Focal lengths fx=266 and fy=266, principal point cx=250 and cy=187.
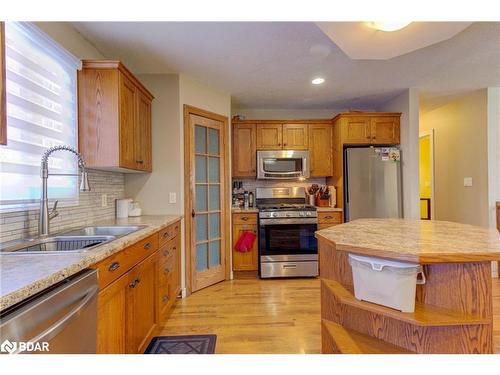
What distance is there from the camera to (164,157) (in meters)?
2.91

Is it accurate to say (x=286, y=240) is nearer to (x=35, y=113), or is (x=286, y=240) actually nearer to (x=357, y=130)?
(x=357, y=130)

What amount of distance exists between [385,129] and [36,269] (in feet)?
12.9

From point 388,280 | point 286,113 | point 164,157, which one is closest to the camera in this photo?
point 388,280

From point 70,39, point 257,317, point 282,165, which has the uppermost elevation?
point 70,39

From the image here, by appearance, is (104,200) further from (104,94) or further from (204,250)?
(204,250)

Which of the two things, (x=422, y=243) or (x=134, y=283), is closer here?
(x=422, y=243)

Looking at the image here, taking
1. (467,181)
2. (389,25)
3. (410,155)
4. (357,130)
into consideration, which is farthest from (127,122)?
(467,181)

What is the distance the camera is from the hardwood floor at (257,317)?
6.56 ft

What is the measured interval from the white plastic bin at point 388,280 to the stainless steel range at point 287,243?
84.7 inches

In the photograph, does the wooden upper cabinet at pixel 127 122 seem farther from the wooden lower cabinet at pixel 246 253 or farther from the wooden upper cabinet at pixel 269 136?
the wooden upper cabinet at pixel 269 136

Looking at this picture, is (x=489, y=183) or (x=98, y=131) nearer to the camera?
(x=98, y=131)

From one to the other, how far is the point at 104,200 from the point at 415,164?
3.66m

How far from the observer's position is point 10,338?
0.72 m
